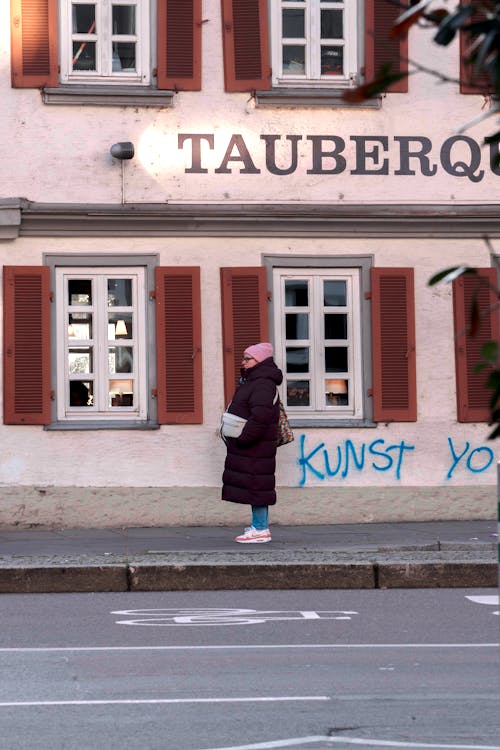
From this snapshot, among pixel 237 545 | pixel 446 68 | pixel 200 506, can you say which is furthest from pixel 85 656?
pixel 446 68

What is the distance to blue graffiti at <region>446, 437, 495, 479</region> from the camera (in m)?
16.1

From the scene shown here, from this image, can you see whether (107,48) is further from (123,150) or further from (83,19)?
(123,150)

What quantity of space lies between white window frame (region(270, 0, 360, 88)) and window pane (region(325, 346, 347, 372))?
2741 millimetres

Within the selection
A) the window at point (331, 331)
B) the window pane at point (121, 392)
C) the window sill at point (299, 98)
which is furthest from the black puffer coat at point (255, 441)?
the window sill at point (299, 98)

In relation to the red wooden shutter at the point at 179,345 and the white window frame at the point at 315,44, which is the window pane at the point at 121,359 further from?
the white window frame at the point at 315,44

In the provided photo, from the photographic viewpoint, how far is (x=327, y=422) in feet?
52.5

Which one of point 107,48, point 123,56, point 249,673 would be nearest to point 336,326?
point 123,56

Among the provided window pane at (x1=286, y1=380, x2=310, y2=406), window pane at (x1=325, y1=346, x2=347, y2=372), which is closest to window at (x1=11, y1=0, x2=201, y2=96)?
window pane at (x1=325, y1=346, x2=347, y2=372)

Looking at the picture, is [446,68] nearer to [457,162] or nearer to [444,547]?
[457,162]

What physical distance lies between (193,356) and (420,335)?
7.85 feet

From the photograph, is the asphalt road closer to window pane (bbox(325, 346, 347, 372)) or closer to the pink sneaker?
the pink sneaker

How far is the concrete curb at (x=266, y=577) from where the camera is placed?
1176cm

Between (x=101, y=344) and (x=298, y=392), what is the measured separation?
211 centimetres

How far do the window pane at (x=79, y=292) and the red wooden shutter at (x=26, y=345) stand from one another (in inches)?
12.8
